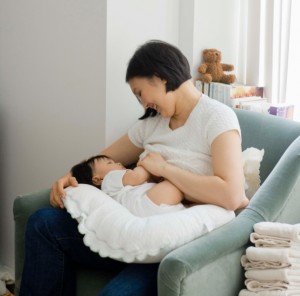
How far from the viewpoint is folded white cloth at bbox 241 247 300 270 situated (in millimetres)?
1431

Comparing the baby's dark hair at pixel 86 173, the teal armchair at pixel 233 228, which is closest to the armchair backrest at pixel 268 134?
the teal armchair at pixel 233 228

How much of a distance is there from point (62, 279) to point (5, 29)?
135cm

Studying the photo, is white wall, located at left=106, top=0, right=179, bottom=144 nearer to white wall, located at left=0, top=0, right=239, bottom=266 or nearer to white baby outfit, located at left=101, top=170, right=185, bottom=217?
white wall, located at left=0, top=0, right=239, bottom=266

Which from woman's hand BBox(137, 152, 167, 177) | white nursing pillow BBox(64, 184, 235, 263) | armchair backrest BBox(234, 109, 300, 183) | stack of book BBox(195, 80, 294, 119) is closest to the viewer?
white nursing pillow BBox(64, 184, 235, 263)

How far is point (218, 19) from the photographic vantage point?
2.43 m

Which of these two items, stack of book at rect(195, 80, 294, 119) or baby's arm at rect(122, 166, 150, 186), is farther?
stack of book at rect(195, 80, 294, 119)

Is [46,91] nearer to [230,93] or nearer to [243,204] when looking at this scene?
[230,93]

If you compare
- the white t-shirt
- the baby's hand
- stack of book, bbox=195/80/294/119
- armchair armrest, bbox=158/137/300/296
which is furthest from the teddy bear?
the baby's hand

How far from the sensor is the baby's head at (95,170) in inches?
68.4

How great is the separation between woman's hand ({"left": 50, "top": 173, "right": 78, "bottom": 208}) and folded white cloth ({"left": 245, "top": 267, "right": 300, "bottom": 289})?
0.65m

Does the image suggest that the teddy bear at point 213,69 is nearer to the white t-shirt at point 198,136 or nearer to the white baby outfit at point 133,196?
the white t-shirt at point 198,136

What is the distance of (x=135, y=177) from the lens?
166cm

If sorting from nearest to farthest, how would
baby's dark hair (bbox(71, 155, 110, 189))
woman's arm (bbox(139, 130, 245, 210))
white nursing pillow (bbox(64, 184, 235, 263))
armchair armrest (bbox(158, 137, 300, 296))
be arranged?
1. armchair armrest (bbox(158, 137, 300, 296))
2. white nursing pillow (bbox(64, 184, 235, 263))
3. woman's arm (bbox(139, 130, 245, 210))
4. baby's dark hair (bbox(71, 155, 110, 189))

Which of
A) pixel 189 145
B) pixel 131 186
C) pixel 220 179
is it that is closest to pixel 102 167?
pixel 131 186
